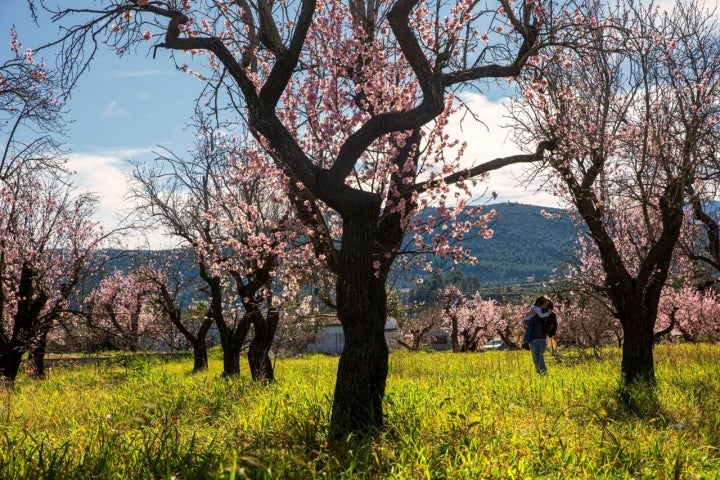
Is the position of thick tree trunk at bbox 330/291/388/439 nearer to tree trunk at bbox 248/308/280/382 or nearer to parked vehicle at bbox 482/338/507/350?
tree trunk at bbox 248/308/280/382

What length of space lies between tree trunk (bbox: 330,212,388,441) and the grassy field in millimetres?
364

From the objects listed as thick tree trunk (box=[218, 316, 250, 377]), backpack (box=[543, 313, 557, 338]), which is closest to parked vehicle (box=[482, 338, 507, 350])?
backpack (box=[543, 313, 557, 338])

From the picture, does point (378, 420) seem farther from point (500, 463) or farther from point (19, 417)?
point (19, 417)

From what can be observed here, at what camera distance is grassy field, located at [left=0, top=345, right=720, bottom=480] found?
452 cm

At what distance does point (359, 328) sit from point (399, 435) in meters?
1.22

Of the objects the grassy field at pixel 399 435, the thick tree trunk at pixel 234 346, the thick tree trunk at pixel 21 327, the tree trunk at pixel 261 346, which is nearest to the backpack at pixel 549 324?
the grassy field at pixel 399 435

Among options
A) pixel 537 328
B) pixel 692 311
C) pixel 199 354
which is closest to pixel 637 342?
pixel 537 328

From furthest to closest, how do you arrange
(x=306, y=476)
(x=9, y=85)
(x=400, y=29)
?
(x=9, y=85)
(x=400, y=29)
(x=306, y=476)

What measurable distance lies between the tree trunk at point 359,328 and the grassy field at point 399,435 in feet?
1.20

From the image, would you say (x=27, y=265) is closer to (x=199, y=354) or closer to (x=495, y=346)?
(x=199, y=354)

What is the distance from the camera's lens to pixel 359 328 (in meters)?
6.36

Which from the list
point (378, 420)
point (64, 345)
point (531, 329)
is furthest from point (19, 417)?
point (64, 345)

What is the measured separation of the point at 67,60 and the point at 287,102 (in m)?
3.31

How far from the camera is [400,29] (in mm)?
6094
